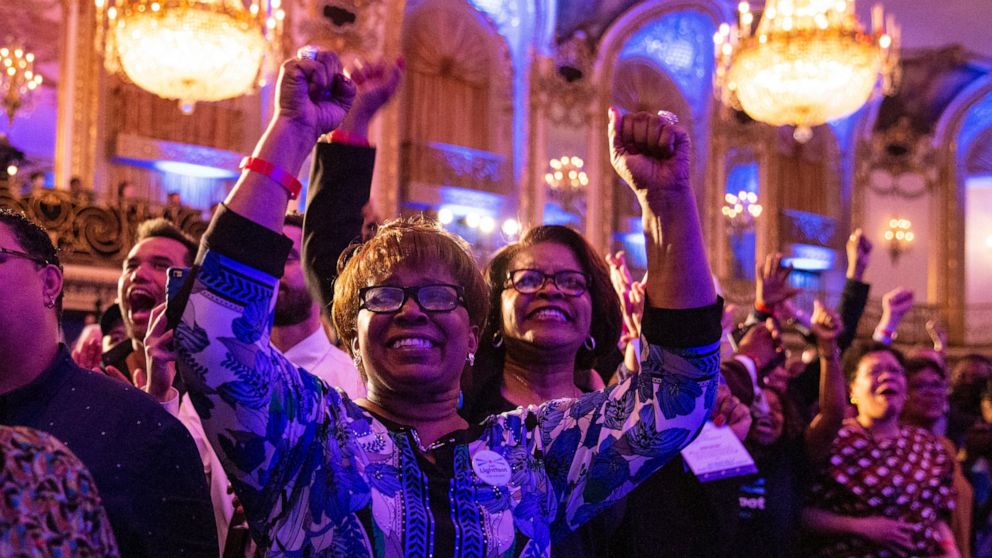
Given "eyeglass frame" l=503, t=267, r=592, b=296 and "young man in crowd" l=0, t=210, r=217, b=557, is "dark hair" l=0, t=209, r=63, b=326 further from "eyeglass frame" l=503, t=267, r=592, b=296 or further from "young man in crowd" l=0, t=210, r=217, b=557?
"eyeglass frame" l=503, t=267, r=592, b=296

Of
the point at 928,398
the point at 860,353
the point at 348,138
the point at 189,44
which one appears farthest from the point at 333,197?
the point at 189,44

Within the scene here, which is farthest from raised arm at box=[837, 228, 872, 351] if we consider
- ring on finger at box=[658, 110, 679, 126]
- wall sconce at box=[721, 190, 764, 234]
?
wall sconce at box=[721, 190, 764, 234]

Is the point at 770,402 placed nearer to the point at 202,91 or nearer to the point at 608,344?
the point at 608,344

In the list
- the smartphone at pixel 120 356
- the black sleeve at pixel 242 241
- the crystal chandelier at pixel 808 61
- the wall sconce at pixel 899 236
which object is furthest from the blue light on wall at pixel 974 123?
the black sleeve at pixel 242 241

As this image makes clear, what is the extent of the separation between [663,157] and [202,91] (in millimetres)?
7258

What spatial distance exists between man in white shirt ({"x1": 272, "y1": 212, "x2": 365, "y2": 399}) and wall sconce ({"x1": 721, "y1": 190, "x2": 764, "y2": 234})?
570 inches

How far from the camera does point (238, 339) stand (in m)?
1.33

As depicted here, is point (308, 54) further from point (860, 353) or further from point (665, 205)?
point (860, 353)

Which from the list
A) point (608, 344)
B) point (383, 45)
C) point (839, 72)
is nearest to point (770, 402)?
point (608, 344)

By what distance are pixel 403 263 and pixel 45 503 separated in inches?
31.1

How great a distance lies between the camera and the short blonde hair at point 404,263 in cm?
163

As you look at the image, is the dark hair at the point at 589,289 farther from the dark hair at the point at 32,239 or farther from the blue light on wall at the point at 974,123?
the blue light on wall at the point at 974,123

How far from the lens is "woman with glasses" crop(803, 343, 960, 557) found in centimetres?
357

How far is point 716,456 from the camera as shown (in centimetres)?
278
